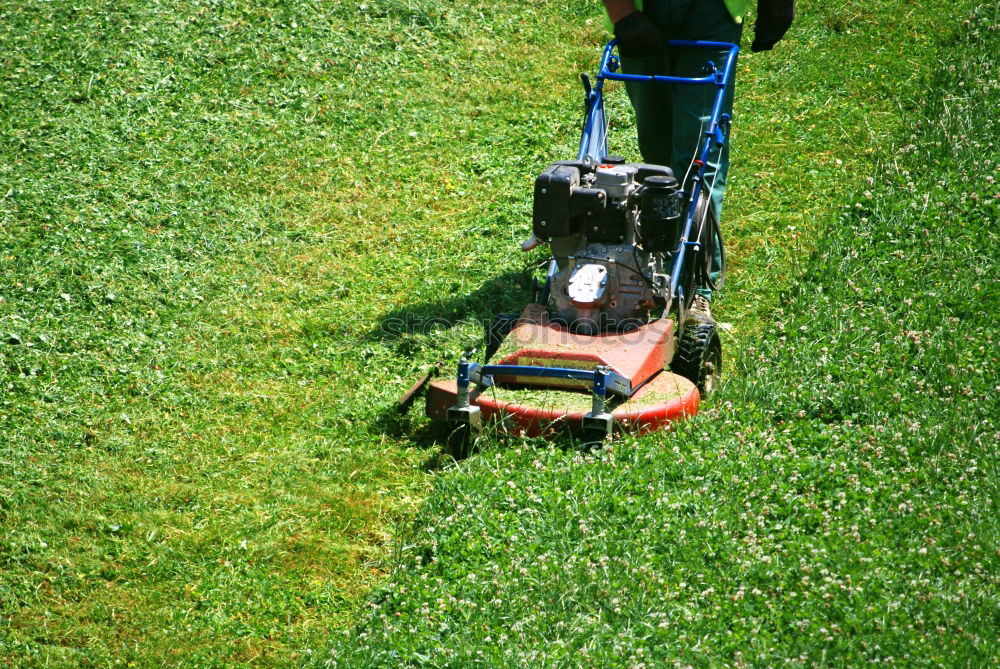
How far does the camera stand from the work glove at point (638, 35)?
19.4 feet

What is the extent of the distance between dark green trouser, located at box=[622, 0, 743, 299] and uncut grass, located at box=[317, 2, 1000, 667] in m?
0.99

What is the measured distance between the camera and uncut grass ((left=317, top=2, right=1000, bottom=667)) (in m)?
3.70

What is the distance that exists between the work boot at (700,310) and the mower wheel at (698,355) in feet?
0.13

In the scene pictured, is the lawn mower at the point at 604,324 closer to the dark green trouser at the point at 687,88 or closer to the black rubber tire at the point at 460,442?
the black rubber tire at the point at 460,442

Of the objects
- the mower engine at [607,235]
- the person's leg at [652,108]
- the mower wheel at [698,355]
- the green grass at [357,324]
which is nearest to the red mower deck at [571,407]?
the green grass at [357,324]

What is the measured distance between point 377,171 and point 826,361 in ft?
13.8

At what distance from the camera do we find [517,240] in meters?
7.51

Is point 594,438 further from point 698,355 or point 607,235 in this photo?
point 607,235

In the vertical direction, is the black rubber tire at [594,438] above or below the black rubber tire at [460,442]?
above

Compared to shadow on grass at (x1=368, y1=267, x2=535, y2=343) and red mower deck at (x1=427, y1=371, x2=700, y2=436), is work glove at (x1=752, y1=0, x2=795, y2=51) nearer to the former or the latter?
shadow on grass at (x1=368, y1=267, x2=535, y2=343)

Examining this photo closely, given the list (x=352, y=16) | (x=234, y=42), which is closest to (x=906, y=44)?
(x=352, y=16)

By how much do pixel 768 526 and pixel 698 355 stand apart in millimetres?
1336

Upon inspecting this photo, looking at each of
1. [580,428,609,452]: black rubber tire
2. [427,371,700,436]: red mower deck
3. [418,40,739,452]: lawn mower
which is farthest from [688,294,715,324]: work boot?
[580,428,609,452]: black rubber tire

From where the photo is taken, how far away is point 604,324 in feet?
17.8
